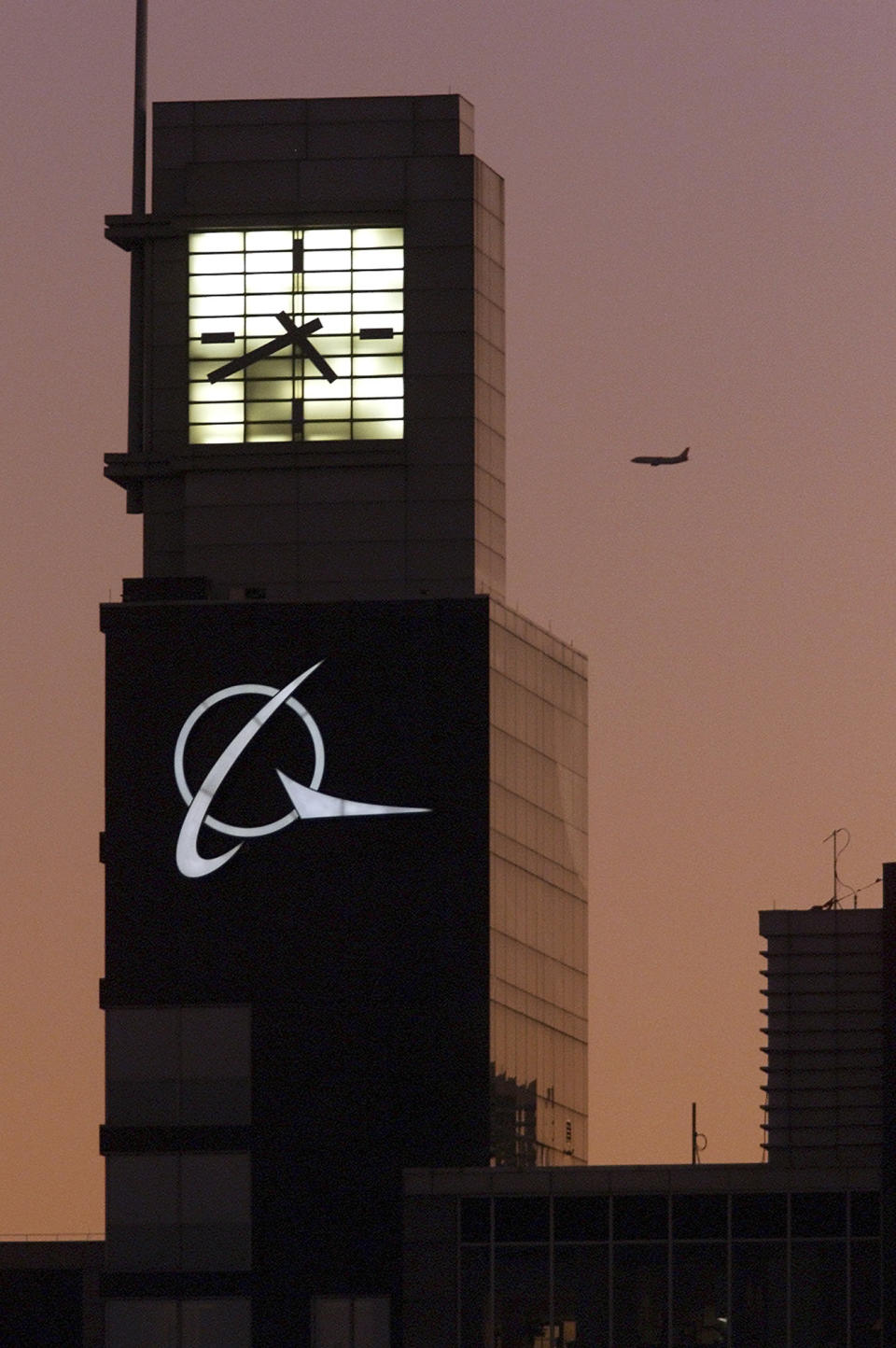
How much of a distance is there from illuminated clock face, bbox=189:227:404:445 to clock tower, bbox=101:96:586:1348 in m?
0.10

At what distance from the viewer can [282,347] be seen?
496ft

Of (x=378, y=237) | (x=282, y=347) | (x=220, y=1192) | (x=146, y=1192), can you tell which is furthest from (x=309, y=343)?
(x=146, y=1192)

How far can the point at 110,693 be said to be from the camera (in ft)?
481

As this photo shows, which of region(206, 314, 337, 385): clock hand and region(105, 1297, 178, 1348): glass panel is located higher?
region(206, 314, 337, 385): clock hand

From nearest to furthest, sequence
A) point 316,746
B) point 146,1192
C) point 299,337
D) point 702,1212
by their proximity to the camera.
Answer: point 702,1212, point 146,1192, point 316,746, point 299,337

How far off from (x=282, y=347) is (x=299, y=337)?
27.0 inches

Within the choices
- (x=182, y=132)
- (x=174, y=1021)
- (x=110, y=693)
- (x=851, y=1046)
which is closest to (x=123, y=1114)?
(x=174, y=1021)

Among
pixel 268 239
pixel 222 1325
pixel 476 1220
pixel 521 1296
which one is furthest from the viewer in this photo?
pixel 268 239

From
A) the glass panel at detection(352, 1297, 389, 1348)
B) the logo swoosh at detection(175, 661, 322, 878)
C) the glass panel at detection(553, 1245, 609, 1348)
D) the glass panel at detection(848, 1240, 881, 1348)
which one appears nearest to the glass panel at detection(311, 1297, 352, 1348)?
the glass panel at detection(352, 1297, 389, 1348)

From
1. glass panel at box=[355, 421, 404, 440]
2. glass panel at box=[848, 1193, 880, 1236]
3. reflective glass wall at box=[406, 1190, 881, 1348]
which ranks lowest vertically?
reflective glass wall at box=[406, 1190, 881, 1348]

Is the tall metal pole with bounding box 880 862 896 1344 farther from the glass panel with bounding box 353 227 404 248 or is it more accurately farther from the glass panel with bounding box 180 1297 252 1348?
the glass panel with bounding box 353 227 404 248

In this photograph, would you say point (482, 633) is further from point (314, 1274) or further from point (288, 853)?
point (314, 1274)

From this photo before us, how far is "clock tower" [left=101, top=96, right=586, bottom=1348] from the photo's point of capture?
465 feet

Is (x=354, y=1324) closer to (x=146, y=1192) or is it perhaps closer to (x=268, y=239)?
(x=146, y=1192)
